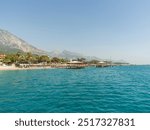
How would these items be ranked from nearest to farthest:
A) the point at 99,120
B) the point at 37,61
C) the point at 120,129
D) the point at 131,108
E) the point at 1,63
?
the point at 120,129, the point at 99,120, the point at 131,108, the point at 1,63, the point at 37,61

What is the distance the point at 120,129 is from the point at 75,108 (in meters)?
8.72

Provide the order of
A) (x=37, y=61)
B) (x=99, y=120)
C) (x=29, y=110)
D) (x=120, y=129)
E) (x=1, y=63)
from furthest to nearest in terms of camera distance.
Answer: (x=37, y=61) → (x=1, y=63) → (x=29, y=110) → (x=99, y=120) → (x=120, y=129)

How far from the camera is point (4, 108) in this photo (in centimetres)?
1451

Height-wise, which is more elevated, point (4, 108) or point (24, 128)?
point (24, 128)

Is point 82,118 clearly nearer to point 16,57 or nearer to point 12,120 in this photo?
point 12,120

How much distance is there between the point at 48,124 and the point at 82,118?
109 cm

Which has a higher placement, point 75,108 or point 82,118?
→ point 82,118

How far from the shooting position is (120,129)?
6.25 metres

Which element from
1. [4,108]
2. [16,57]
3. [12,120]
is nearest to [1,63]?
[16,57]

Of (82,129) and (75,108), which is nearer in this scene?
(82,129)

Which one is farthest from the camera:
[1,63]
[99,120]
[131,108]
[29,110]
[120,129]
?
[1,63]

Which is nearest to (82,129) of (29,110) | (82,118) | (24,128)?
(82,118)

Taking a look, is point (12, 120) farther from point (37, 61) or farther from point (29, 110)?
point (37, 61)

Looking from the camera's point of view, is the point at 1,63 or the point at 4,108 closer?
the point at 4,108
